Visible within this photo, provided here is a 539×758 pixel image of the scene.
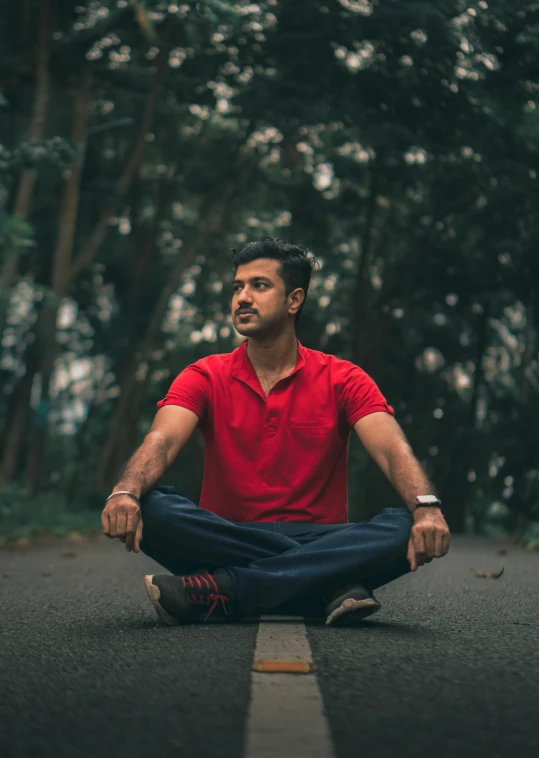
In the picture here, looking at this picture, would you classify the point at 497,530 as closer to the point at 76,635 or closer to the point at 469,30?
the point at 469,30

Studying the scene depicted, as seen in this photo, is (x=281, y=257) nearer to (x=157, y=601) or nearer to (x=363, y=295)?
(x=157, y=601)

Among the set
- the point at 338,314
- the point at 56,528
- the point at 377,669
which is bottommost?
the point at 56,528

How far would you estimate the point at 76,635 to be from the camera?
15.0 ft

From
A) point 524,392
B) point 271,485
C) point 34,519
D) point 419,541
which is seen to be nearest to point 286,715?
point 419,541

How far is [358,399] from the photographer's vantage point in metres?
5.08

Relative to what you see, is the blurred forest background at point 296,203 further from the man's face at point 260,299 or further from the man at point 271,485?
the man at point 271,485

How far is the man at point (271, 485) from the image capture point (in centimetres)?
467

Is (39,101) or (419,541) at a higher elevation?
(39,101)

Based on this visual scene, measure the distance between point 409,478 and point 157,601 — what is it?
110 centimetres

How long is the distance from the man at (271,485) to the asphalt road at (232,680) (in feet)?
0.61

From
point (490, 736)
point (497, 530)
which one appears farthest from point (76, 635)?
point (497, 530)

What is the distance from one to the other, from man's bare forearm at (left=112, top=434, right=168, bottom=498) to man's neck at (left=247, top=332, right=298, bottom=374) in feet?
2.08

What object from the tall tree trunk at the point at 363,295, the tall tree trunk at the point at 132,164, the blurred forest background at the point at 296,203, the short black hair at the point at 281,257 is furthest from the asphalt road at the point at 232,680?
the tall tree trunk at the point at 363,295

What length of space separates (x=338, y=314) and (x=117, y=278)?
195 inches
